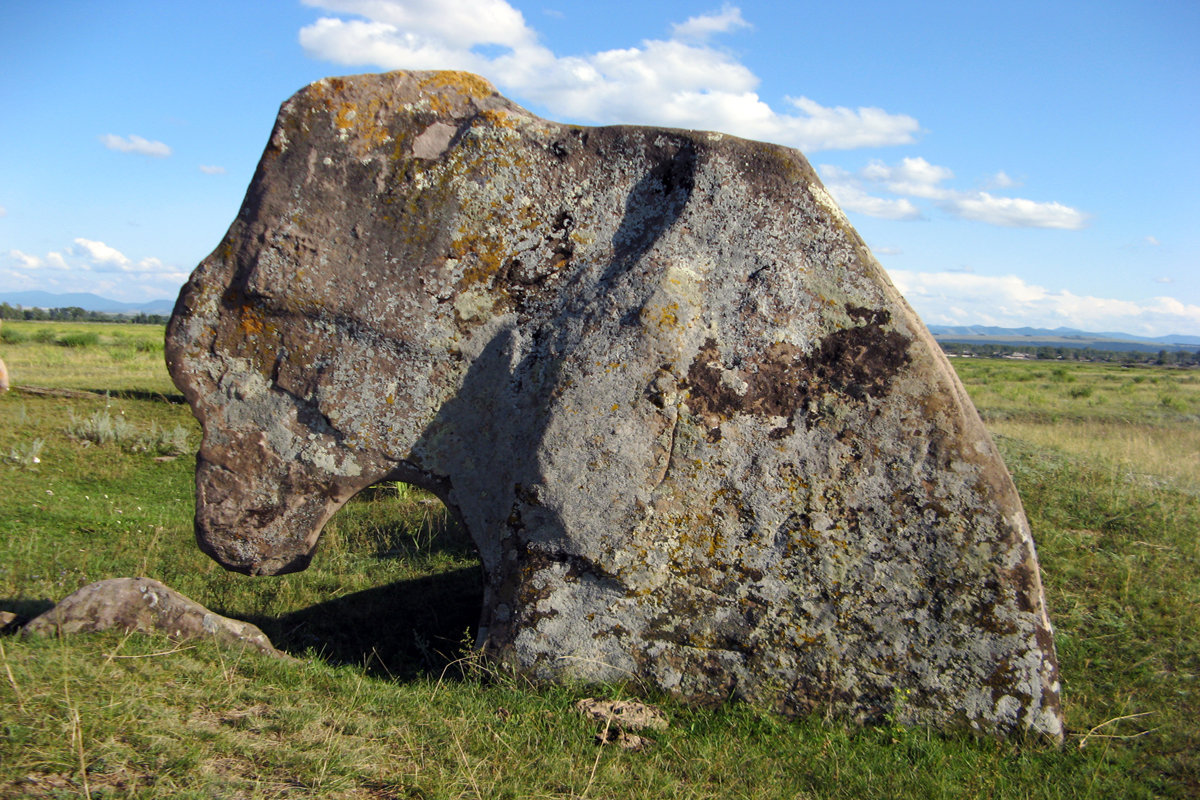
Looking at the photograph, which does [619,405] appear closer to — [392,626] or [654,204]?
[654,204]

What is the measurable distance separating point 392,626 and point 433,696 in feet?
5.60

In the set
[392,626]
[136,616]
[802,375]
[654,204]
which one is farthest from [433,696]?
[654,204]

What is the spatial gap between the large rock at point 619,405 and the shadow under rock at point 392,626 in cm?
79

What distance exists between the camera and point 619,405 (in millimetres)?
3812

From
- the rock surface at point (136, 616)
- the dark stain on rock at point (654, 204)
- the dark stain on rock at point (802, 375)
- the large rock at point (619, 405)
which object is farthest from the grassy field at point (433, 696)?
the dark stain on rock at point (654, 204)

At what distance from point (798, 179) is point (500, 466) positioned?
2144 mm

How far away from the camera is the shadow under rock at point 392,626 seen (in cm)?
471

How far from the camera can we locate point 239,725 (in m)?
3.11

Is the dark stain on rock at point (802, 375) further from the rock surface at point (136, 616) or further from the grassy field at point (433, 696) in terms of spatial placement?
the rock surface at point (136, 616)

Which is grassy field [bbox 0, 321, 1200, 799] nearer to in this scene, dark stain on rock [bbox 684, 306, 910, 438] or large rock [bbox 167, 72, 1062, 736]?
large rock [bbox 167, 72, 1062, 736]

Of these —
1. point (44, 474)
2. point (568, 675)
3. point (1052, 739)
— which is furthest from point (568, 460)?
point (44, 474)

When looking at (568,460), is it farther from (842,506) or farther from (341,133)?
(341,133)

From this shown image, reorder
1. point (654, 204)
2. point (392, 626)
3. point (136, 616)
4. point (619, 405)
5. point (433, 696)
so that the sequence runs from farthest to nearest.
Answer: point (392, 626) → point (654, 204) → point (136, 616) → point (619, 405) → point (433, 696)

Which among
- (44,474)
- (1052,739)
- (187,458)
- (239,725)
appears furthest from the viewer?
(187,458)
